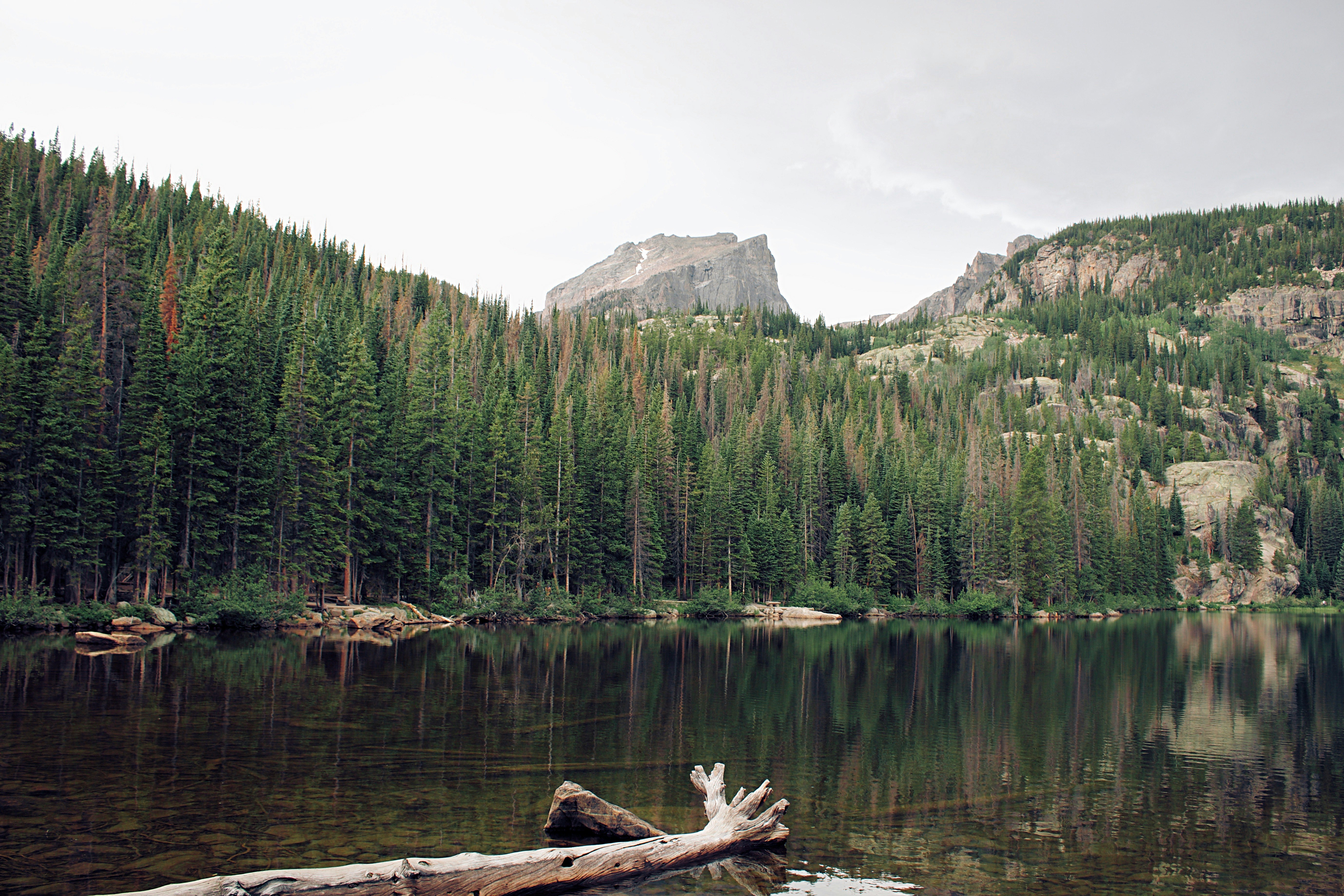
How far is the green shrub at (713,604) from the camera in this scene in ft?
260

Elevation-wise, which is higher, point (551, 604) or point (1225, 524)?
point (1225, 524)

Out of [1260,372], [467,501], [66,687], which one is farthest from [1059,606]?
[1260,372]

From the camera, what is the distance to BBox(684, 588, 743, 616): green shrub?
7938 cm

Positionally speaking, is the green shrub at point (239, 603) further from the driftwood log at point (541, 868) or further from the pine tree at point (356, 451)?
the driftwood log at point (541, 868)

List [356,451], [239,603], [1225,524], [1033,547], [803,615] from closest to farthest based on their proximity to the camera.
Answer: [239,603], [356,451], [803,615], [1033,547], [1225,524]

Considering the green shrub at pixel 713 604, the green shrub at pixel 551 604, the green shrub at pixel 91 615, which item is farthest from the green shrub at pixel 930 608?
the green shrub at pixel 91 615

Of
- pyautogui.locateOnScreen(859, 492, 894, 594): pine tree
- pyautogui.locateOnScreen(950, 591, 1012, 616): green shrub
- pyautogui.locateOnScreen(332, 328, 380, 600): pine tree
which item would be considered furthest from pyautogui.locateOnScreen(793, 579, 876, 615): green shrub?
pyautogui.locateOnScreen(332, 328, 380, 600): pine tree

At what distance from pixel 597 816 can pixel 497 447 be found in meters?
61.0

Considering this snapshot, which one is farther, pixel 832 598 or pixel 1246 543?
pixel 1246 543

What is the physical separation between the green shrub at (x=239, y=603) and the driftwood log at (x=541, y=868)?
40.4m

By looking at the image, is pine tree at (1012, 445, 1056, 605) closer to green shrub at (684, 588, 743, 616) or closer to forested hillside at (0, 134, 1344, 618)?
forested hillside at (0, 134, 1344, 618)

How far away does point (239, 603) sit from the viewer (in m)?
45.8

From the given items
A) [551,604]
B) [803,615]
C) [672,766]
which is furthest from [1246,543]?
[672,766]

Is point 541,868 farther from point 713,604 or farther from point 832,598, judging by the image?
point 832,598
